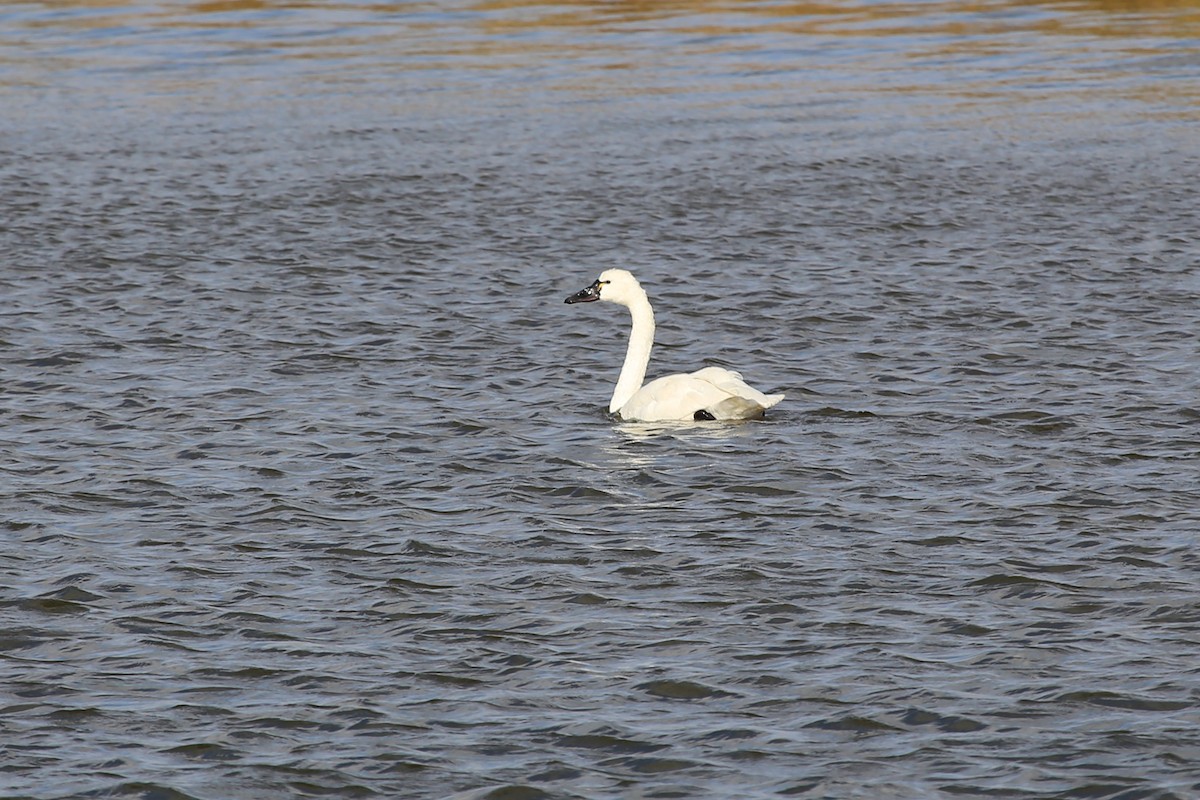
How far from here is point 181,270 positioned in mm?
21719

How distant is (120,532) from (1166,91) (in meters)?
26.9

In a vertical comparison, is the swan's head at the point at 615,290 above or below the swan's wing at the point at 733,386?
above

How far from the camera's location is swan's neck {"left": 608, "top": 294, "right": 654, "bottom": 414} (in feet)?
53.1

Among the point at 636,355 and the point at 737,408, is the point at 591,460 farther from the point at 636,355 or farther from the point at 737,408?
the point at 636,355

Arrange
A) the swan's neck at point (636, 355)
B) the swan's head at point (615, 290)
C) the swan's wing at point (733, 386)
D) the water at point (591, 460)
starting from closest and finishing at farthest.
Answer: the water at point (591, 460) → the swan's wing at point (733, 386) → the swan's neck at point (636, 355) → the swan's head at point (615, 290)

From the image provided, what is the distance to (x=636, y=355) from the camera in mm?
16594

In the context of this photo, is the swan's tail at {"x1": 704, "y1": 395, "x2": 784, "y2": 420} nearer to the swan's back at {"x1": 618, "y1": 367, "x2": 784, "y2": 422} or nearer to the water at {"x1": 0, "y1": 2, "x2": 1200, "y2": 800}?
the swan's back at {"x1": 618, "y1": 367, "x2": 784, "y2": 422}

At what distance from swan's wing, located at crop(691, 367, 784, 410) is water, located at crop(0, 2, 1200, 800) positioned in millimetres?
354

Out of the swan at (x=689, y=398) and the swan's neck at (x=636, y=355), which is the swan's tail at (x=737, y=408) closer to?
the swan at (x=689, y=398)

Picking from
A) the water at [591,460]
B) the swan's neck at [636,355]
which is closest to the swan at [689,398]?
the swan's neck at [636,355]

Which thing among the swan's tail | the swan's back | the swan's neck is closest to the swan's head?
the swan's neck

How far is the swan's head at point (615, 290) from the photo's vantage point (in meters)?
16.9

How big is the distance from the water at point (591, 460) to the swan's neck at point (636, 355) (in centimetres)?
31

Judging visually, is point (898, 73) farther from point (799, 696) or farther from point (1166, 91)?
point (799, 696)
